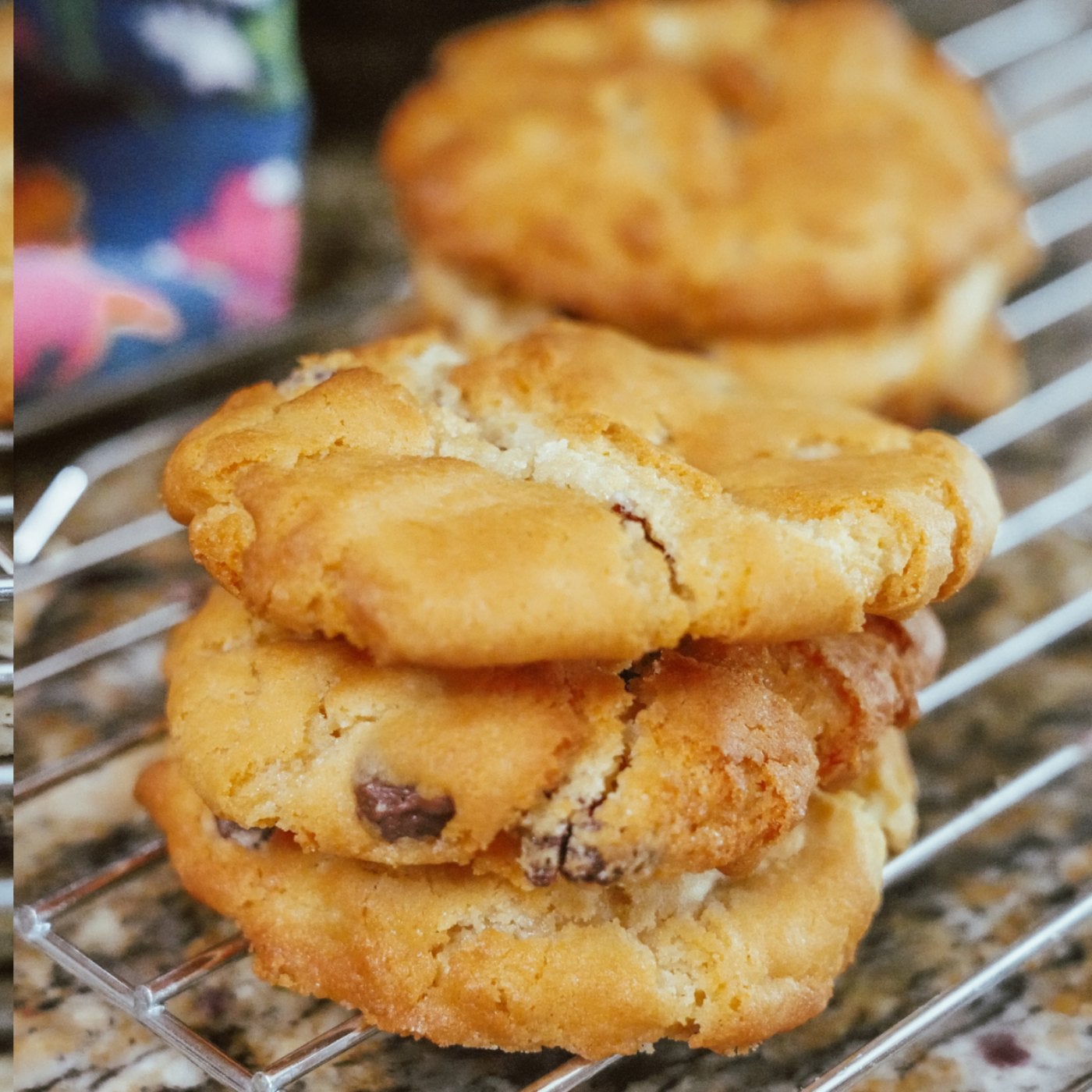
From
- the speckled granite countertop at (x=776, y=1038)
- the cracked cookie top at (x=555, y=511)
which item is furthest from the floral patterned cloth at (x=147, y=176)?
the cracked cookie top at (x=555, y=511)

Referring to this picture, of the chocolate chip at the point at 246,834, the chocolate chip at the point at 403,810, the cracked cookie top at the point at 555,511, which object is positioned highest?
the cracked cookie top at the point at 555,511

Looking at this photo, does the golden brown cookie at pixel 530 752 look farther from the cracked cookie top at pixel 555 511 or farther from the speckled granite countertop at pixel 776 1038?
the speckled granite countertop at pixel 776 1038

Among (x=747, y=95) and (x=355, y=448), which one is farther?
(x=747, y=95)

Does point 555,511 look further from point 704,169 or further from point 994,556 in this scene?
point 704,169

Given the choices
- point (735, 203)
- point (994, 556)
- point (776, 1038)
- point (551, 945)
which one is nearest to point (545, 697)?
point (551, 945)

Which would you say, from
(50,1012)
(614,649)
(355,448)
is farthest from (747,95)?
(50,1012)

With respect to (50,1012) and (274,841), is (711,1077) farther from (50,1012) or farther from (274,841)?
(50,1012)

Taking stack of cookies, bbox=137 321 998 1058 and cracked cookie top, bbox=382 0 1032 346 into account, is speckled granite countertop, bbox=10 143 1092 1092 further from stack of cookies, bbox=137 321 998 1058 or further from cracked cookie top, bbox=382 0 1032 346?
cracked cookie top, bbox=382 0 1032 346
